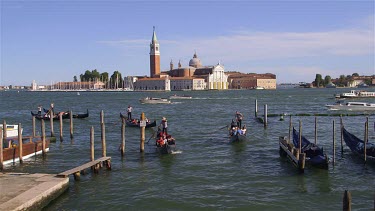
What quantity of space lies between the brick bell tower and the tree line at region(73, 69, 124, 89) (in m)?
15.5

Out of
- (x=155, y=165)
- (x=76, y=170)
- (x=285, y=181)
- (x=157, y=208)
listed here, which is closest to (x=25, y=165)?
(x=76, y=170)

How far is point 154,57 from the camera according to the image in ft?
330

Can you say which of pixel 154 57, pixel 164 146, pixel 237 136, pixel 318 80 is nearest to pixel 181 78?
pixel 154 57

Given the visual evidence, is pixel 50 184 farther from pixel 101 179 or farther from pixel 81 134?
pixel 81 134

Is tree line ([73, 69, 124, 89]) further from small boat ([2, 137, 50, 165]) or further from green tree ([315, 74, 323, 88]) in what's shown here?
small boat ([2, 137, 50, 165])

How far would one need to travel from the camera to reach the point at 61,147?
43.5ft

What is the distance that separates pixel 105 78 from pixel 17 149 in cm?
11344

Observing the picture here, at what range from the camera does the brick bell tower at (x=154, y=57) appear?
98713 mm

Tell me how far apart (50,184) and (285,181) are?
449cm

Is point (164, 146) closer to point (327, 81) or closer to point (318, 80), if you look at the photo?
point (318, 80)

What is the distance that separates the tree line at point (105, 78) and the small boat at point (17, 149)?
104595mm

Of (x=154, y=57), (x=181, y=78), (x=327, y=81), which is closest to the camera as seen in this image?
(x=181, y=78)

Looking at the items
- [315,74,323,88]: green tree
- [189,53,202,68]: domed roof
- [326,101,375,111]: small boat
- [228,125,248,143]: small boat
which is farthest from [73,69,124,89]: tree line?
[228,125,248,143]: small boat

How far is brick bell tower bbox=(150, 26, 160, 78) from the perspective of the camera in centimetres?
9871
